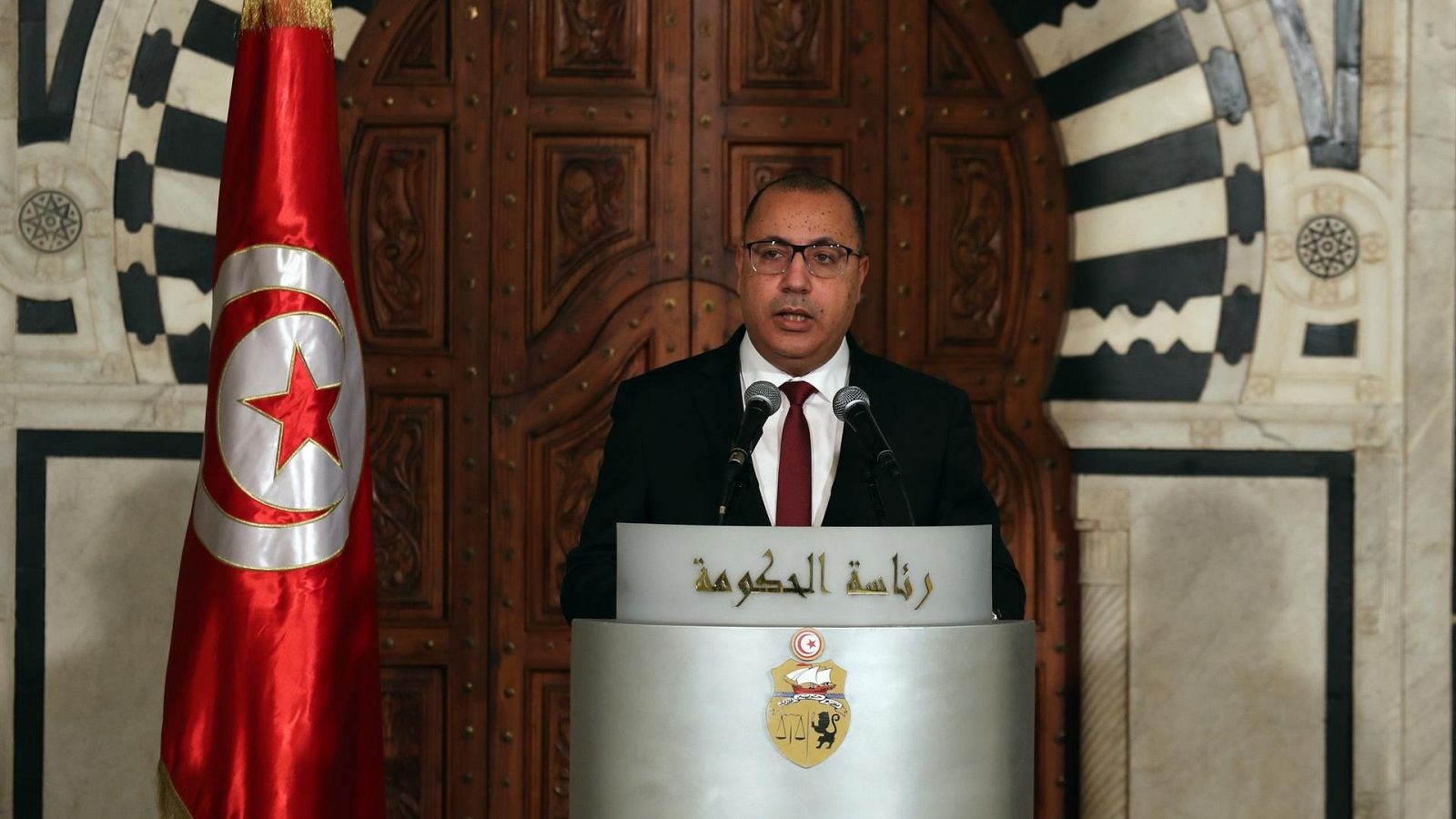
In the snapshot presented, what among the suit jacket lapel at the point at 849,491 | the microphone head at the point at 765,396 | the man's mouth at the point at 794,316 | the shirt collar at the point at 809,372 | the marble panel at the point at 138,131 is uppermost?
the marble panel at the point at 138,131

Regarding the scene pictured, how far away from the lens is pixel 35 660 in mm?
3002

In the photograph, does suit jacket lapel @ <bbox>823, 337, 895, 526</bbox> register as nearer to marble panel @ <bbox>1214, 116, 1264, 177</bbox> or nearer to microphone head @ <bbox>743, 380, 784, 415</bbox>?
microphone head @ <bbox>743, 380, 784, 415</bbox>

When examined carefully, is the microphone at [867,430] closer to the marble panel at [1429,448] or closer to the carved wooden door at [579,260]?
the carved wooden door at [579,260]

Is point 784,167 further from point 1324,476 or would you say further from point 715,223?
point 1324,476

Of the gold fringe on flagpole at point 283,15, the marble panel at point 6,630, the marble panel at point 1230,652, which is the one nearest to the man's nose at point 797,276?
the gold fringe on flagpole at point 283,15

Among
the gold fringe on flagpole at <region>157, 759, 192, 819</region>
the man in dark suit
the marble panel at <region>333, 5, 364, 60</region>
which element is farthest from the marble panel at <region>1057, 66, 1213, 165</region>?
the gold fringe on flagpole at <region>157, 759, 192, 819</region>

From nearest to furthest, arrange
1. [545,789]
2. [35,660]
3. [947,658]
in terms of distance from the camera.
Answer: [947,658] < [35,660] < [545,789]

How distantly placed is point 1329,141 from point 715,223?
1.29m

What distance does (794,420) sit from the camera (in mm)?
2125

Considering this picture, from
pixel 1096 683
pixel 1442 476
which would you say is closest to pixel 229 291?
pixel 1096 683

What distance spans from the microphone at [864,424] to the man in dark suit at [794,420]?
26 centimetres

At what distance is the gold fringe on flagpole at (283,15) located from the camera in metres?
2.49

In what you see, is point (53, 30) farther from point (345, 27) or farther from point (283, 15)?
point (283, 15)

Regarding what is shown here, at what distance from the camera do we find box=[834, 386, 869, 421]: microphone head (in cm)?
178
